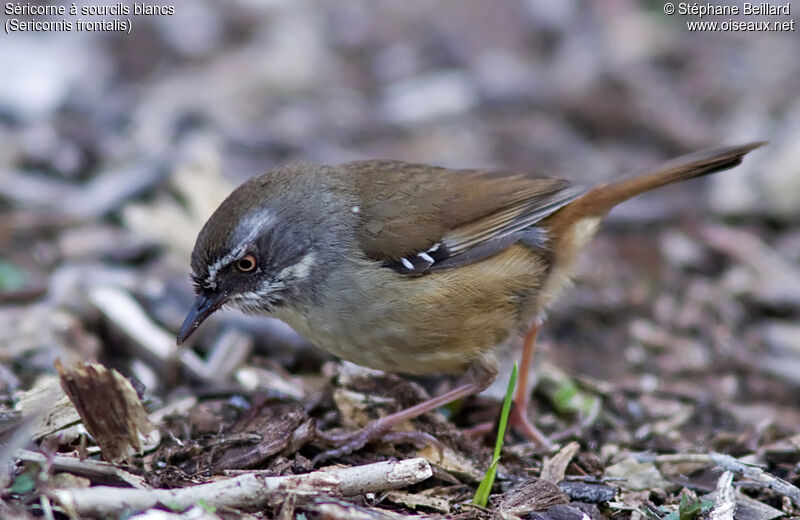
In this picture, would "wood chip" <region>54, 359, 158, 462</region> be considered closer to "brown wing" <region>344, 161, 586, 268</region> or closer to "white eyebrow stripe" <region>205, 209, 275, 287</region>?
"white eyebrow stripe" <region>205, 209, 275, 287</region>

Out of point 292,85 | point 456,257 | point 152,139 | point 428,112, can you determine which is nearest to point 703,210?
point 428,112

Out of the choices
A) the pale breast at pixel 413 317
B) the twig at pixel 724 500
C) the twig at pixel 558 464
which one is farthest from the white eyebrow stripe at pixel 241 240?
the twig at pixel 724 500

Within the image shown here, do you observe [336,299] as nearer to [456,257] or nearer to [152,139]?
[456,257]

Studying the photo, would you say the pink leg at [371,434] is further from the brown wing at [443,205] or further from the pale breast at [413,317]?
the brown wing at [443,205]

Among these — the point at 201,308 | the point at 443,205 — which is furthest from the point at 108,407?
the point at 443,205

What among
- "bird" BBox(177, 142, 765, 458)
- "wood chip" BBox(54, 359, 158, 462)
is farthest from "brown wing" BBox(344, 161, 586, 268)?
"wood chip" BBox(54, 359, 158, 462)

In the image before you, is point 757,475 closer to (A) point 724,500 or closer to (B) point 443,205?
(A) point 724,500
